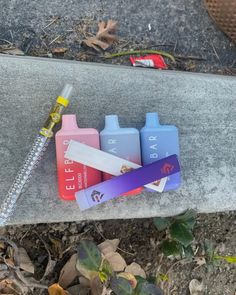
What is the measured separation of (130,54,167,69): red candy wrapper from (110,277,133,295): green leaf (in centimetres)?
80

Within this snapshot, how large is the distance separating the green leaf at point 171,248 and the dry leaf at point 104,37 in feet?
2.55

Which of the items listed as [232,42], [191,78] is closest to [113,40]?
[191,78]

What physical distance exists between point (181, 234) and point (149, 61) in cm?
66

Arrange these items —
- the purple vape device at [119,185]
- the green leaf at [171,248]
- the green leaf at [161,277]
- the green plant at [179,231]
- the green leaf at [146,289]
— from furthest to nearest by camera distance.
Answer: the green leaf at [161,277]
the green leaf at [171,248]
the green plant at [179,231]
the green leaf at [146,289]
the purple vape device at [119,185]

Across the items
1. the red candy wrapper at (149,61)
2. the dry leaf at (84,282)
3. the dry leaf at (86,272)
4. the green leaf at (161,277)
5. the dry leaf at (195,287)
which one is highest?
the red candy wrapper at (149,61)

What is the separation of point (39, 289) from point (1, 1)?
107cm

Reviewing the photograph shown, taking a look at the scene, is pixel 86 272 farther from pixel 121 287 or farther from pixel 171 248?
pixel 171 248

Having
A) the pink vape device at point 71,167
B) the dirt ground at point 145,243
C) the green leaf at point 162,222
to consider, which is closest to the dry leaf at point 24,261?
the dirt ground at point 145,243

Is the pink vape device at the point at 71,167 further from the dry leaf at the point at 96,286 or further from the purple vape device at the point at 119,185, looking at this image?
the dry leaf at the point at 96,286

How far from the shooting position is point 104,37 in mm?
1919

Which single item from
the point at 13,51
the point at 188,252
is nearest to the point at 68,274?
the point at 188,252

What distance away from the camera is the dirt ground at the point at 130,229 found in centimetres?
186

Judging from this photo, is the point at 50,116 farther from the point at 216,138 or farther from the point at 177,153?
the point at 216,138

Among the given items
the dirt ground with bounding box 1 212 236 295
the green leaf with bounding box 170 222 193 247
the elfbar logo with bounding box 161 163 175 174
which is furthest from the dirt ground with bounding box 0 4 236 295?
the elfbar logo with bounding box 161 163 175 174
